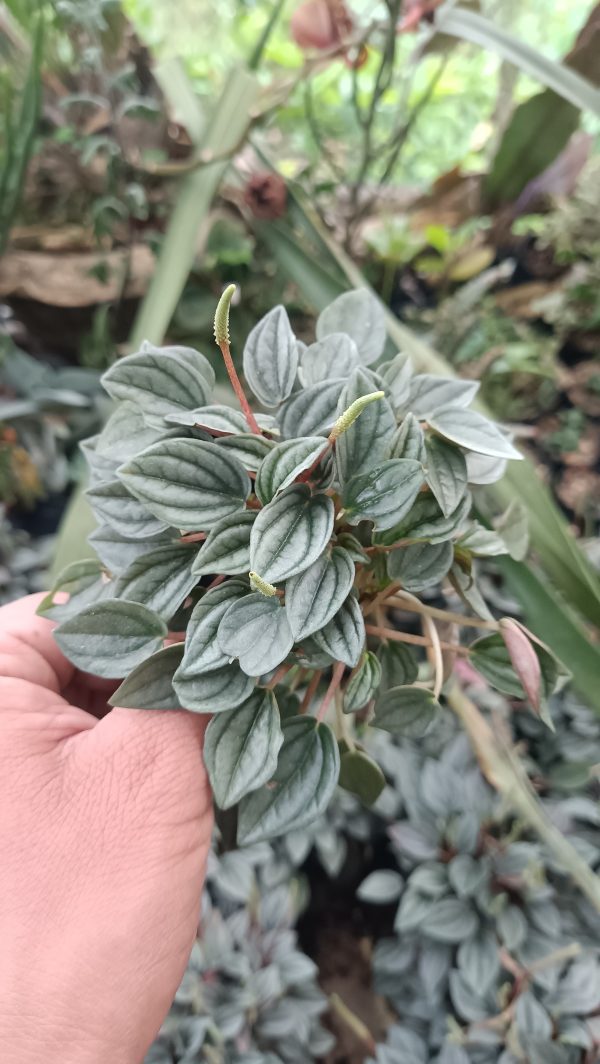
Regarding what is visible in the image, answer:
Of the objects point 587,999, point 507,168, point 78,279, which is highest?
point 507,168

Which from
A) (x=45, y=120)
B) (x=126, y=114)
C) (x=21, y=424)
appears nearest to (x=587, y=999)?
(x=21, y=424)

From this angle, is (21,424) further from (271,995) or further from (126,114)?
(271,995)

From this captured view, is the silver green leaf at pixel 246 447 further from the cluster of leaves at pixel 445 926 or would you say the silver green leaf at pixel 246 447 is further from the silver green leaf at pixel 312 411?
the cluster of leaves at pixel 445 926

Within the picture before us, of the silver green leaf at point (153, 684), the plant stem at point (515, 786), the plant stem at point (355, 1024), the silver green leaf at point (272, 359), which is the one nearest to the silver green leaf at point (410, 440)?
the silver green leaf at point (272, 359)

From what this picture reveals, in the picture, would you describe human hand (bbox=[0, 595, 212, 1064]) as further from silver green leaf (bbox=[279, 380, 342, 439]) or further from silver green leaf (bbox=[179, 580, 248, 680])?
silver green leaf (bbox=[279, 380, 342, 439])

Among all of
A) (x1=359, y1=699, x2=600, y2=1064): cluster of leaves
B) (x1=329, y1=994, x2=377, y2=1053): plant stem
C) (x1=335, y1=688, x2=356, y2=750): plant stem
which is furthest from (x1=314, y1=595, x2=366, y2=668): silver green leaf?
(x1=329, y1=994, x2=377, y2=1053): plant stem

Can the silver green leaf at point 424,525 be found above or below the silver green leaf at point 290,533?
above
